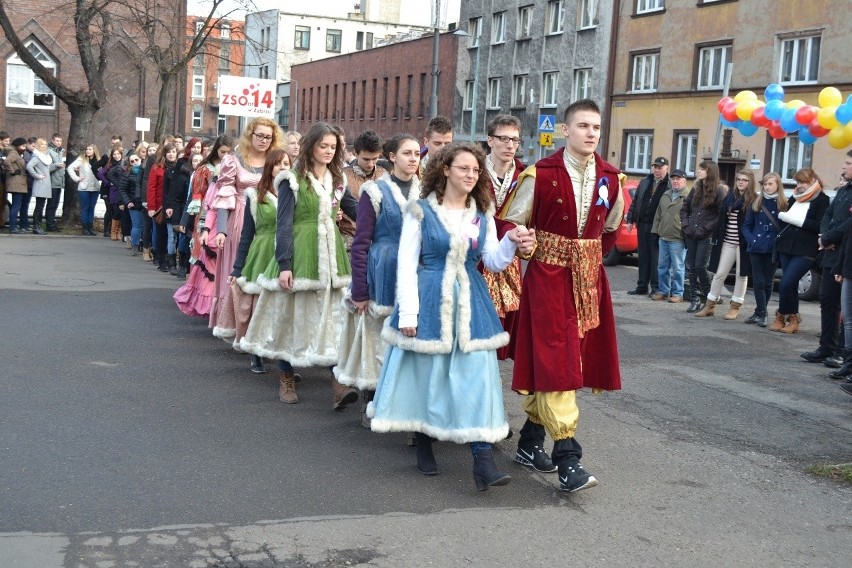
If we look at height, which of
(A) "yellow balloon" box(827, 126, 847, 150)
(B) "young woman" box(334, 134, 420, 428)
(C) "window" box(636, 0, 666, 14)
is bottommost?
(B) "young woman" box(334, 134, 420, 428)

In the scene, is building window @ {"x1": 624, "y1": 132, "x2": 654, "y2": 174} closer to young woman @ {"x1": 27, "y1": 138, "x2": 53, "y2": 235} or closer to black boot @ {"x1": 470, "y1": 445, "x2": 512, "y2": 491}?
young woman @ {"x1": 27, "y1": 138, "x2": 53, "y2": 235}

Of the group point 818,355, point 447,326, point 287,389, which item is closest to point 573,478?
point 447,326

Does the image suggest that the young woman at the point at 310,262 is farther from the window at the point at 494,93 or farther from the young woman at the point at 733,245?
the window at the point at 494,93

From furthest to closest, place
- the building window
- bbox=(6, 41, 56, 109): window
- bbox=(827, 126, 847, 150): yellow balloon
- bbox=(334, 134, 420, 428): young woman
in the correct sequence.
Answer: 1. bbox=(6, 41, 56, 109): window
2. the building window
3. bbox=(827, 126, 847, 150): yellow balloon
4. bbox=(334, 134, 420, 428): young woman

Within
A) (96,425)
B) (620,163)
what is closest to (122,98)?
(620,163)

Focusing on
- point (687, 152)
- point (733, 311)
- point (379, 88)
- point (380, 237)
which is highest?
point (379, 88)

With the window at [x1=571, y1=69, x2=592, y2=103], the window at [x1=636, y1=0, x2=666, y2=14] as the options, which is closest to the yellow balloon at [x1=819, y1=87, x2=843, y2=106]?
the window at [x1=636, y1=0, x2=666, y2=14]

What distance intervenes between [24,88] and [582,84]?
22.1 meters

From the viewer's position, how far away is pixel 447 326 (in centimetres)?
612

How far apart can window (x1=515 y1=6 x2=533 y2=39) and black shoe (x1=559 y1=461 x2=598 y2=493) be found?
144 ft

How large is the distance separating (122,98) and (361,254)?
39.6 m

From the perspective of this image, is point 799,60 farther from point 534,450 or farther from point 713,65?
point 534,450

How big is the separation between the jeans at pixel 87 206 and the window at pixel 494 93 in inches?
1173

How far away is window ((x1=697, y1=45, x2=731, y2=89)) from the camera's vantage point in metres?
35.3
